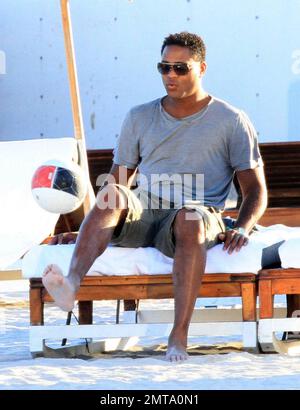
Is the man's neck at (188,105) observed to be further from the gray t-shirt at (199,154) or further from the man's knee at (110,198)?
the man's knee at (110,198)

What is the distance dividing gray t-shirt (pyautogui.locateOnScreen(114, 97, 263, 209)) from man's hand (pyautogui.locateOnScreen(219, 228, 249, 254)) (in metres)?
0.18

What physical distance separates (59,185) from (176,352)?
123cm

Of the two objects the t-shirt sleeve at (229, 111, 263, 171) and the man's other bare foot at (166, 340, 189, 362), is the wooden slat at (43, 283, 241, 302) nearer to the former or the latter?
the man's other bare foot at (166, 340, 189, 362)

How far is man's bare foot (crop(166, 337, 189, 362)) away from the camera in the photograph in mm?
3979

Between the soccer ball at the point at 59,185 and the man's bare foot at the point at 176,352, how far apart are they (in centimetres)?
116

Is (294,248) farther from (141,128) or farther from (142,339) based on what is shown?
(142,339)

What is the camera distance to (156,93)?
7.97 m

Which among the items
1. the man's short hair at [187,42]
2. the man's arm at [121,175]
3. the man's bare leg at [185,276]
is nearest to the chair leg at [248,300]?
the man's bare leg at [185,276]

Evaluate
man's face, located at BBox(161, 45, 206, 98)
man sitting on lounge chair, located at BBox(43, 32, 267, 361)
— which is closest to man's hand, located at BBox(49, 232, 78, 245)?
man sitting on lounge chair, located at BBox(43, 32, 267, 361)

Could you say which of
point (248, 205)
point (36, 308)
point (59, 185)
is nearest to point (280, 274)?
point (248, 205)

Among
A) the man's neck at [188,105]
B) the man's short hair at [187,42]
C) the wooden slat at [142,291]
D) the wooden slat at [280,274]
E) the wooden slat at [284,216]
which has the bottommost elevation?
the wooden slat at [284,216]

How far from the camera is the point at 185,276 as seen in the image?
4059 millimetres

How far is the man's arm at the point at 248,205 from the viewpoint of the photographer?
168 inches

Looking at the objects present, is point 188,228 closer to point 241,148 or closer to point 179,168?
point 179,168
